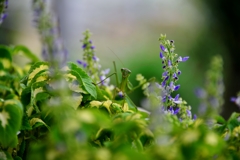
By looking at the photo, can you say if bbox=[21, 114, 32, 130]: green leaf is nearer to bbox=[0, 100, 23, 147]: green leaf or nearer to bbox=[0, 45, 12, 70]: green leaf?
bbox=[0, 100, 23, 147]: green leaf

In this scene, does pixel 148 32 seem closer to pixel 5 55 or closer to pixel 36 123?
pixel 5 55

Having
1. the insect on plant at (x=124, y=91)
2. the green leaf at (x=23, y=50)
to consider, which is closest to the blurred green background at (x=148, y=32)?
the green leaf at (x=23, y=50)

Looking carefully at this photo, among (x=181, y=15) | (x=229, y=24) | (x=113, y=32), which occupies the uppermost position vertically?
(x=181, y=15)

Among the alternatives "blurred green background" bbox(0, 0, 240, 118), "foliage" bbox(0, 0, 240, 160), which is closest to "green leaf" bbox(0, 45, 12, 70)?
"foliage" bbox(0, 0, 240, 160)

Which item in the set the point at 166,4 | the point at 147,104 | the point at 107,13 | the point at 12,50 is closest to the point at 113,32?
the point at 107,13

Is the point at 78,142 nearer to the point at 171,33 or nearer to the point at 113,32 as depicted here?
the point at 171,33

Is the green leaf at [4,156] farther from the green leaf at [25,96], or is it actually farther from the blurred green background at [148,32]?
the blurred green background at [148,32]

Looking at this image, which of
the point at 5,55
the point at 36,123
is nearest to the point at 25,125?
the point at 36,123
